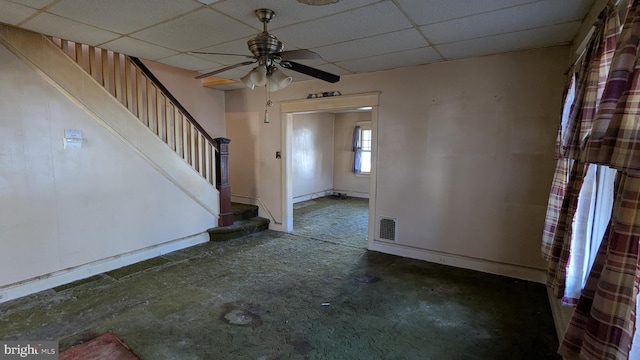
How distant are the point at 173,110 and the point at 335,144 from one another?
519 centimetres

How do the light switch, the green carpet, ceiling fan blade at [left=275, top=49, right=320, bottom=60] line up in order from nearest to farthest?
ceiling fan blade at [left=275, top=49, right=320, bottom=60], the green carpet, the light switch

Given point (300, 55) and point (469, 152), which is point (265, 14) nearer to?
point (300, 55)

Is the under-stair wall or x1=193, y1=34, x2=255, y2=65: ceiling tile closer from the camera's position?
the under-stair wall

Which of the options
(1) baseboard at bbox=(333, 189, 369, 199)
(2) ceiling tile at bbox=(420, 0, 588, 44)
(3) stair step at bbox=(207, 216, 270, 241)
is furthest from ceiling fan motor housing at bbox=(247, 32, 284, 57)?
(1) baseboard at bbox=(333, 189, 369, 199)

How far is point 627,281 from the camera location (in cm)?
97

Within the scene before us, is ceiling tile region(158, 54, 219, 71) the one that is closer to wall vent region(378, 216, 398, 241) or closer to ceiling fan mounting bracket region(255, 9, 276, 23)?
→ ceiling fan mounting bracket region(255, 9, 276, 23)

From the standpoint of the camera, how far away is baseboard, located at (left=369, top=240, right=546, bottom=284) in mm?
3365

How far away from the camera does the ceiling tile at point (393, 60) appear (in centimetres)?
333

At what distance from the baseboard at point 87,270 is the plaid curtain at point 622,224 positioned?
162 inches

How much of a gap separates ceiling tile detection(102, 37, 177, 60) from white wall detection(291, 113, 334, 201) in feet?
13.5

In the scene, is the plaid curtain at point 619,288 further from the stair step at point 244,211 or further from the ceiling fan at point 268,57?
the stair step at point 244,211

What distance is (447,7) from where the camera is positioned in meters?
2.24

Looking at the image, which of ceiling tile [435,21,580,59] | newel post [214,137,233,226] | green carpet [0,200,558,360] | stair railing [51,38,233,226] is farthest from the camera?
newel post [214,137,233,226]

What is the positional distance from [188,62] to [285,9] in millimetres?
1988
